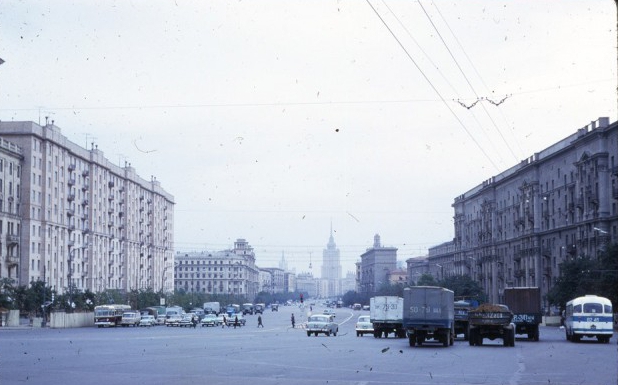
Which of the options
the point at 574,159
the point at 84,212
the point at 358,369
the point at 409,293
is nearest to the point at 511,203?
the point at 574,159

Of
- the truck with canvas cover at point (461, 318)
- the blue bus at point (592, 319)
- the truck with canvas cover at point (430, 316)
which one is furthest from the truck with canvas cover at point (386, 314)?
the truck with canvas cover at point (430, 316)

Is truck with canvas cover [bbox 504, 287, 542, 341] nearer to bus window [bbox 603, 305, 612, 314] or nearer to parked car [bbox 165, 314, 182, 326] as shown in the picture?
bus window [bbox 603, 305, 612, 314]

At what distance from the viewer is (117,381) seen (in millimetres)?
20781

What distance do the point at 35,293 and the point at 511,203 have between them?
204ft

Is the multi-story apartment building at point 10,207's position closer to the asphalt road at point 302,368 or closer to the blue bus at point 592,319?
the blue bus at point 592,319

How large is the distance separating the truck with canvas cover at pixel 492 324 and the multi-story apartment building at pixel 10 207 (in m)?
69.8

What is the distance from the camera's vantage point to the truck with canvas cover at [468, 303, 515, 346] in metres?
42.4

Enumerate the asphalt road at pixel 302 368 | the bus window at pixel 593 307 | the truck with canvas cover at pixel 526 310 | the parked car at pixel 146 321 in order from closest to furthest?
1. the asphalt road at pixel 302 368
2. the bus window at pixel 593 307
3. the truck with canvas cover at pixel 526 310
4. the parked car at pixel 146 321

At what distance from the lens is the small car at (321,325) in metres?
60.6

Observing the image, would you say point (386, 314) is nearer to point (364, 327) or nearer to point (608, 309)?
point (364, 327)

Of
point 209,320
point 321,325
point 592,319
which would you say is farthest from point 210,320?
point 592,319

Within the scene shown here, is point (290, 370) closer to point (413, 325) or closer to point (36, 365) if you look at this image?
point (36, 365)

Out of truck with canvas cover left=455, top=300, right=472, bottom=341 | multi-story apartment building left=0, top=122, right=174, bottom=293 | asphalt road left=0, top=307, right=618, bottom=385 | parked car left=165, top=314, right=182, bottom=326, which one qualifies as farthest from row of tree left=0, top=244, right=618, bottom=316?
asphalt road left=0, top=307, right=618, bottom=385

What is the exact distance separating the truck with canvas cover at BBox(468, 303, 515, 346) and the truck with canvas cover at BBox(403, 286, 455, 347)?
116cm
